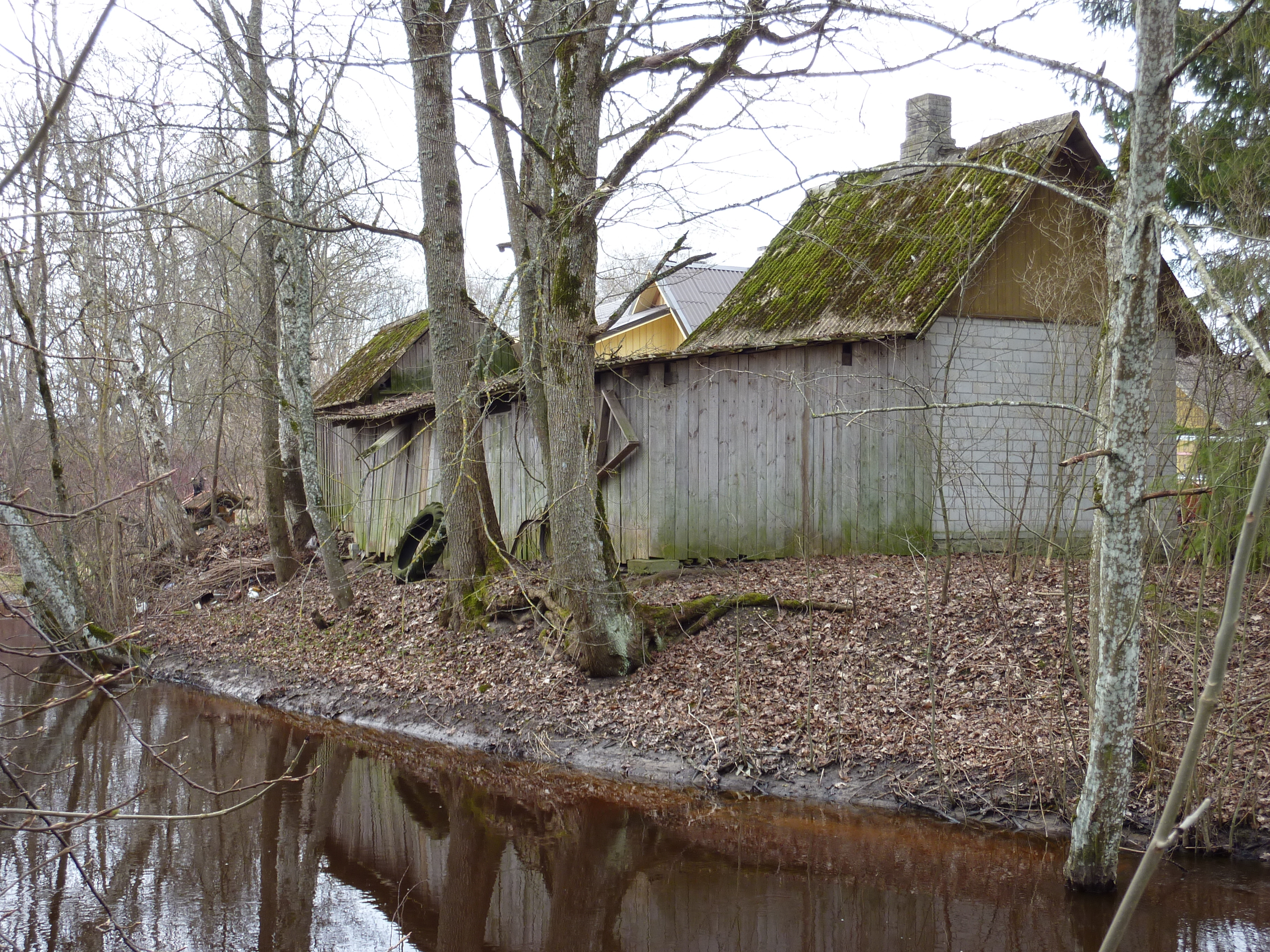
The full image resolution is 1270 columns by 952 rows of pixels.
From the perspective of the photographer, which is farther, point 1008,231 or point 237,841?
point 1008,231

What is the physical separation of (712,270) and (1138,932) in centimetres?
2284

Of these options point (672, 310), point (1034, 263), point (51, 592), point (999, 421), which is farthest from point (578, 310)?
point (672, 310)

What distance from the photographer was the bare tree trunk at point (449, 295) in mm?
10984

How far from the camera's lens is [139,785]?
828 centimetres

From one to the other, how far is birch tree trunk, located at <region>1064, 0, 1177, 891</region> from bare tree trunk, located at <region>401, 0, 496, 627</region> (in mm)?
7178

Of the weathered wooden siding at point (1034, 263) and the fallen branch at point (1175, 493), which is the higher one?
the weathered wooden siding at point (1034, 263)

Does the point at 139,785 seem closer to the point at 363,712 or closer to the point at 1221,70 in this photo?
the point at 363,712

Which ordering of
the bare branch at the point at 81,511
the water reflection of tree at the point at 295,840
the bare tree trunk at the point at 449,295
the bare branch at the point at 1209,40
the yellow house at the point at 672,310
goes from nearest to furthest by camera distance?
the bare branch at the point at 81,511, the bare branch at the point at 1209,40, the water reflection of tree at the point at 295,840, the bare tree trunk at the point at 449,295, the yellow house at the point at 672,310

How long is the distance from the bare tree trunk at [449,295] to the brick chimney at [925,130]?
666 cm

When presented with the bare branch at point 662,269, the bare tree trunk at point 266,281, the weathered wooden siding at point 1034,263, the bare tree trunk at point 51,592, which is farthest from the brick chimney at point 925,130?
the bare tree trunk at point 51,592

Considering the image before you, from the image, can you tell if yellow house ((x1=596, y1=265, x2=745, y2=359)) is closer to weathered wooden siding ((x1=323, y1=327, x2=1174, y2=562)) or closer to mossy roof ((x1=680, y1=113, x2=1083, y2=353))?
mossy roof ((x1=680, y1=113, x2=1083, y2=353))

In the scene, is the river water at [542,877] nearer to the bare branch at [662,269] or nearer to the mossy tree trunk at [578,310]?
the mossy tree trunk at [578,310]

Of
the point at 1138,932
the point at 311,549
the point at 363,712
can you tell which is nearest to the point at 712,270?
the point at 311,549

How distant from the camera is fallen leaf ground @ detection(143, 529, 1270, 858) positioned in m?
6.64
